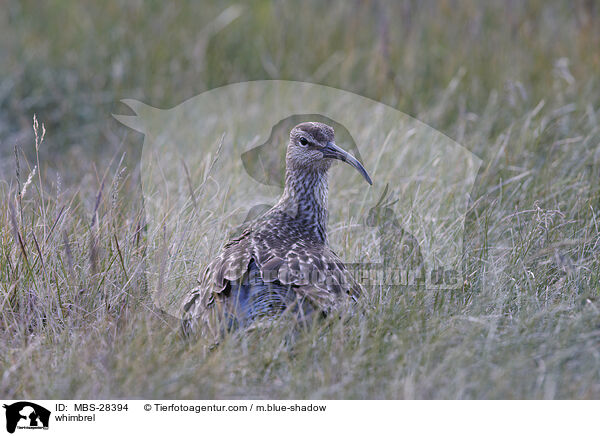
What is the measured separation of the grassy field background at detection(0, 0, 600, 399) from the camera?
3.69 meters

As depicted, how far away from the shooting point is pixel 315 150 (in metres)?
4.90

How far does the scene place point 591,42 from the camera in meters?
8.01

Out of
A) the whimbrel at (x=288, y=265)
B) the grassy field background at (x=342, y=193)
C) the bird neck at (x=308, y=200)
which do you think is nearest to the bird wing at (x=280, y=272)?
the whimbrel at (x=288, y=265)

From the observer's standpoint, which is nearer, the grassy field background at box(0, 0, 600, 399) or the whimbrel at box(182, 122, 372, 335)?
the grassy field background at box(0, 0, 600, 399)

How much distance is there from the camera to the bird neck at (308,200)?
4938mm

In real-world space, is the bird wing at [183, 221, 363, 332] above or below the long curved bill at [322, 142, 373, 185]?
below

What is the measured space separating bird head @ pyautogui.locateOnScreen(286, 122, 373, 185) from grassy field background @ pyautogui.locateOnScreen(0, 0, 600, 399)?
36.9 inches
